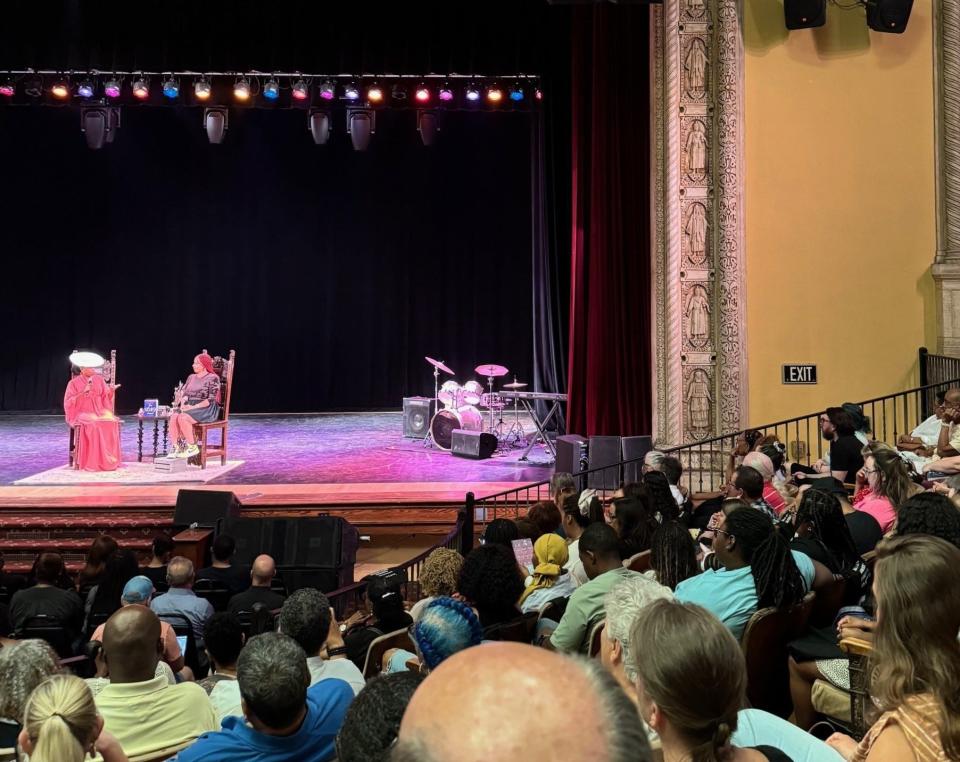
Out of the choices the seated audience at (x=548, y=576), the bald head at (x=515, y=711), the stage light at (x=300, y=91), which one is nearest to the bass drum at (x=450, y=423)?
the stage light at (x=300, y=91)

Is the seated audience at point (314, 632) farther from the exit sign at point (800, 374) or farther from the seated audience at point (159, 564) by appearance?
the exit sign at point (800, 374)

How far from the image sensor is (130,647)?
2.72 metres

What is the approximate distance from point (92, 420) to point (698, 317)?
652 cm

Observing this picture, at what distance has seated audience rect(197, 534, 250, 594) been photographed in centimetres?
599

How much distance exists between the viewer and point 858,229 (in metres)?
9.45

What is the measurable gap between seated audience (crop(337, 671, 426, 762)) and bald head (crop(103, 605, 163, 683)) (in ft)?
4.45

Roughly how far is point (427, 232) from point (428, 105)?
4.39 m

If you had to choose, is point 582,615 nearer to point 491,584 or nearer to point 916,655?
point 491,584

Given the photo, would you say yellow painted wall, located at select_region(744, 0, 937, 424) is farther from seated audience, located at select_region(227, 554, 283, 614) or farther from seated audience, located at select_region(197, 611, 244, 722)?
seated audience, located at select_region(197, 611, 244, 722)

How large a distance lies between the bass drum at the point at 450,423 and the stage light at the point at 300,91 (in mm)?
4281

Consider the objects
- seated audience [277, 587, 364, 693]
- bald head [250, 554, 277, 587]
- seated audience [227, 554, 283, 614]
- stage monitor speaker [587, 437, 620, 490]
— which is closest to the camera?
seated audience [277, 587, 364, 693]

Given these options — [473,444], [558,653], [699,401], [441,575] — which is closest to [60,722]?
[558,653]

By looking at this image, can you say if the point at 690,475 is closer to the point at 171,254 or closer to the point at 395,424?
the point at 395,424

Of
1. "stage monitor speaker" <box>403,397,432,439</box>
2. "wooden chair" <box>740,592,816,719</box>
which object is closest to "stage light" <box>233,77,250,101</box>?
"stage monitor speaker" <box>403,397,432,439</box>
